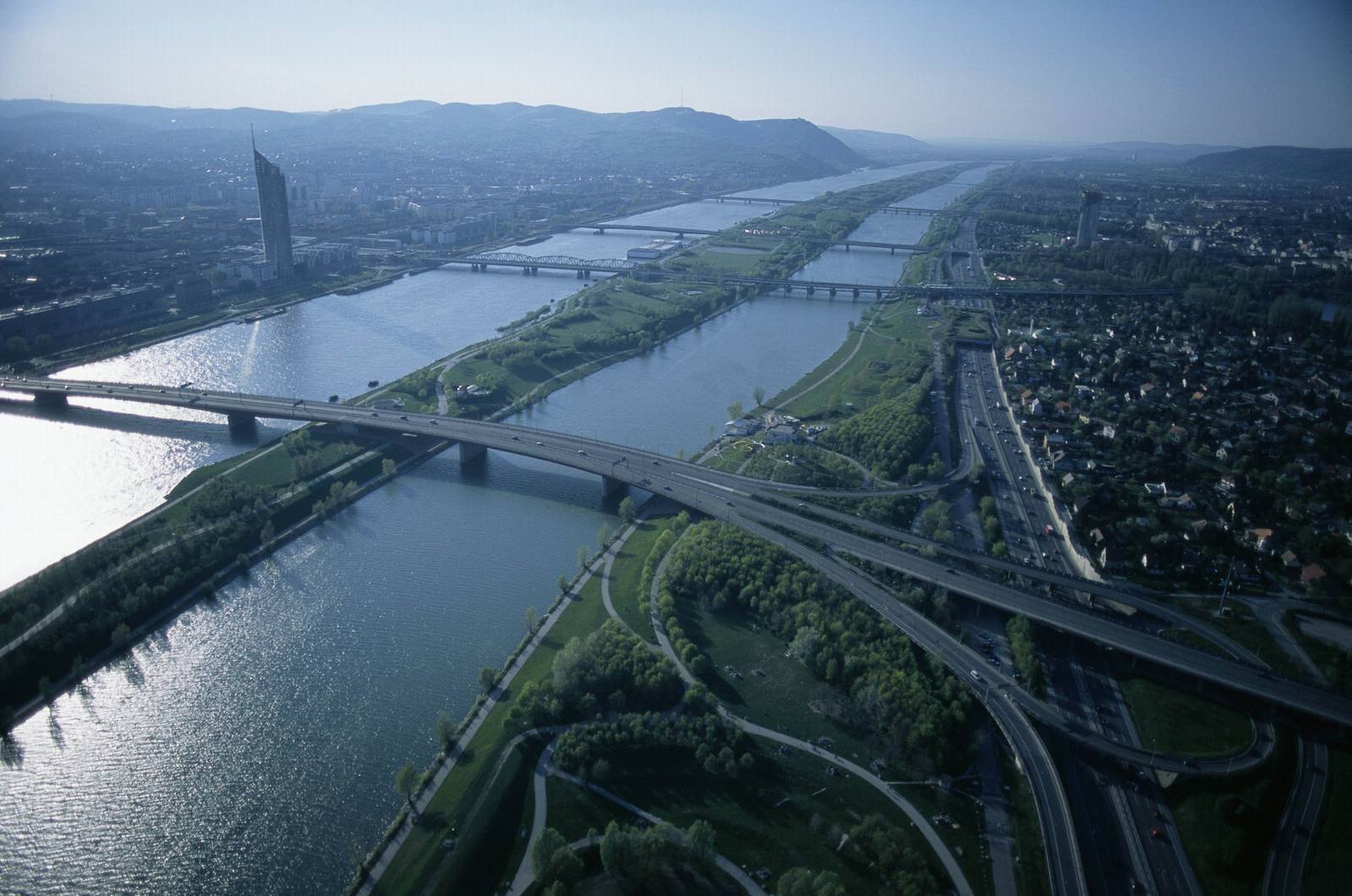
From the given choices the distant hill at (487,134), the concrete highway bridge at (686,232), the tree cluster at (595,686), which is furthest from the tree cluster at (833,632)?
the distant hill at (487,134)

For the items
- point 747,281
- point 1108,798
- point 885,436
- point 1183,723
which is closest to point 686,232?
point 747,281

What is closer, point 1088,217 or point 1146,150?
point 1088,217

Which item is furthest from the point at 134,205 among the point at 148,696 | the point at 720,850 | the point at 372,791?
the point at 720,850

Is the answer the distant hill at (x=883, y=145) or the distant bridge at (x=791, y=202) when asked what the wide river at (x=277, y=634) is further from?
the distant hill at (x=883, y=145)

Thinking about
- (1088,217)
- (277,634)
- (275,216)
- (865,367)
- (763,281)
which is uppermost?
(1088,217)

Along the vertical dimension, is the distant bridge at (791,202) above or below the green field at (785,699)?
above

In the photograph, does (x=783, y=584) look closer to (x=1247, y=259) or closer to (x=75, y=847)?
(x=75, y=847)

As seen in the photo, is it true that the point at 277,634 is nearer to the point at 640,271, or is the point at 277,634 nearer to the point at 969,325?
the point at 969,325
